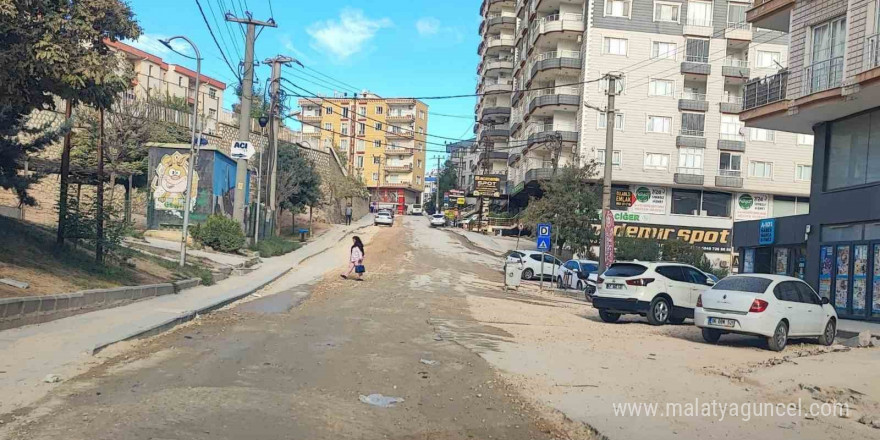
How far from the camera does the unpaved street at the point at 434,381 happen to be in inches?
255

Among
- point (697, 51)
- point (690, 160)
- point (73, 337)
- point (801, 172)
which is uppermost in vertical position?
point (697, 51)

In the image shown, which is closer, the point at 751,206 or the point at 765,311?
the point at 765,311

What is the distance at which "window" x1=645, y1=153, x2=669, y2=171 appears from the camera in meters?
55.4

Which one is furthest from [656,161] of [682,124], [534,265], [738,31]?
[534,265]

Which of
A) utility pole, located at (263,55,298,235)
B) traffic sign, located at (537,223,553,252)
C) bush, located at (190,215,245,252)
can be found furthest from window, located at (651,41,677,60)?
bush, located at (190,215,245,252)

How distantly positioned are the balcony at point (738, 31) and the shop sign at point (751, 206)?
1249 cm

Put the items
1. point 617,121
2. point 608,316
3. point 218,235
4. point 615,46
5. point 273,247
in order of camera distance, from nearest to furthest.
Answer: point 608,316
point 218,235
point 273,247
point 615,46
point 617,121

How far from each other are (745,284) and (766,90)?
11609 mm

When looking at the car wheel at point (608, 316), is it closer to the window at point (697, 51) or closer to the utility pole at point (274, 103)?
the utility pole at point (274, 103)

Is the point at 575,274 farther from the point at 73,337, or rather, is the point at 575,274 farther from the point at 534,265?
the point at 73,337

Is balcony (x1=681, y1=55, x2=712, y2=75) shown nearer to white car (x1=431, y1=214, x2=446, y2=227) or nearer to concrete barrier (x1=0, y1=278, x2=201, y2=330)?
white car (x1=431, y1=214, x2=446, y2=227)

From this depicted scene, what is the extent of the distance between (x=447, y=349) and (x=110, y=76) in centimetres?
794

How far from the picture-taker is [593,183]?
49188mm

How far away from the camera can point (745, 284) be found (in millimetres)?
13656
